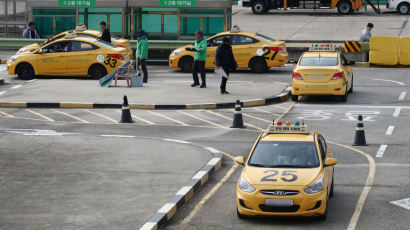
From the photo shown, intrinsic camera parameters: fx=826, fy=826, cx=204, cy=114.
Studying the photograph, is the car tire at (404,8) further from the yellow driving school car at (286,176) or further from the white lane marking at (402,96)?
the yellow driving school car at (286,176)

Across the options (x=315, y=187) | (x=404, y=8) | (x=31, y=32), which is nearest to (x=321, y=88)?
(x=315, y=187)

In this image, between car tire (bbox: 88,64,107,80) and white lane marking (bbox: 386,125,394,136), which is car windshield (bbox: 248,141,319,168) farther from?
car tire (bbox: 88,64,107,80)

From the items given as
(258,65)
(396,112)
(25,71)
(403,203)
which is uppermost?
(258,65)

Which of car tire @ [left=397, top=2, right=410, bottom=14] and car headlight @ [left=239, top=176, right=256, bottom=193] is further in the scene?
car tire @ [left=397, top=2, right=410, bottom=14]

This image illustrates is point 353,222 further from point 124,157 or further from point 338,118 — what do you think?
point 338,118

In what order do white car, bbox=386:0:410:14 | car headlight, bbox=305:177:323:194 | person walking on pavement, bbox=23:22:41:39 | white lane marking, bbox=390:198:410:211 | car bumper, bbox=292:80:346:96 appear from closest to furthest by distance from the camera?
car headlight, bbox=305:177:323:194 → white lane marking, bbox=390:198:410:211 → car bumper, bbox=292:80:346:96 → person walking on pavement, bbox=23:22:41:39 → white car, bbox=386:0:410:14

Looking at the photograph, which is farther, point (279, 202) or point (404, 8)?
point (404, 8)

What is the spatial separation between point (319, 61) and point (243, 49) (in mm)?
7195

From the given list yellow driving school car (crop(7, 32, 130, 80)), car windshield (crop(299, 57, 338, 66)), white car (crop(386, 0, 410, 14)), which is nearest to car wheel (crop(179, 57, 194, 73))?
yellow driving school car (crop(7, 32, 130, 80))

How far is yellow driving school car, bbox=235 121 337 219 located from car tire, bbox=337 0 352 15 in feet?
123

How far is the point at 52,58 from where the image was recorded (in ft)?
93.8

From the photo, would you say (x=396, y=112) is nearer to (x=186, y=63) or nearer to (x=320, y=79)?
(x=320, y=79)

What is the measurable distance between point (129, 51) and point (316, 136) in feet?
57.2

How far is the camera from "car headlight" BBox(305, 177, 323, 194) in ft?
37.1
